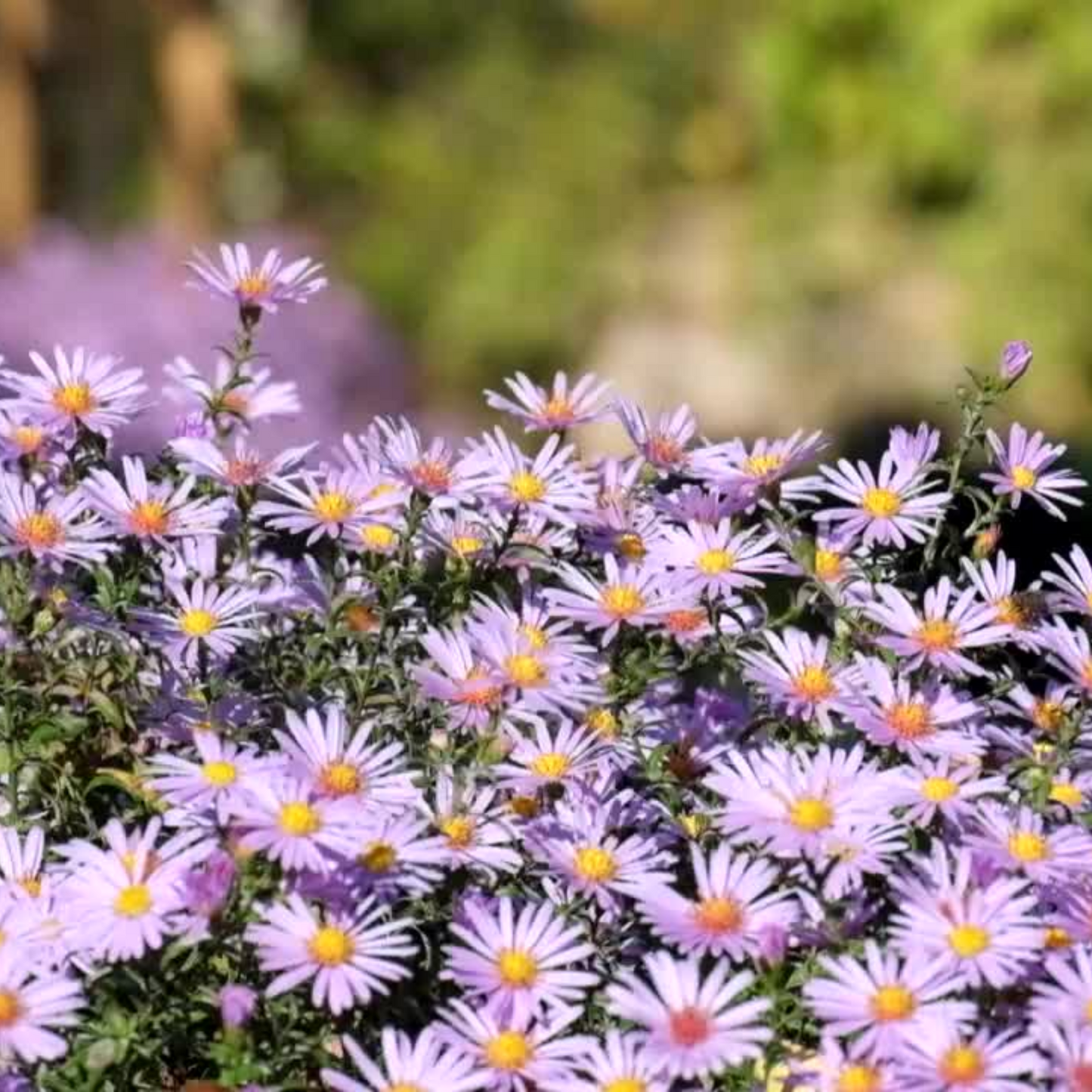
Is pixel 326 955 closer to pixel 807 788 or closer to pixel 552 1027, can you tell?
pixel 552 1027

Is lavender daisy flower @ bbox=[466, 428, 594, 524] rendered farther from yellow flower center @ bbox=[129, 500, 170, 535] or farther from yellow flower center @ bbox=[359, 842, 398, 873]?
yellow flower center @ bbox=[359, 842, 398, 873]

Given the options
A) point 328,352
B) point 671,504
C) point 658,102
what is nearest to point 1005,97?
point 658,102

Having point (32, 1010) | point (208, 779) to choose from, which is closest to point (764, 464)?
point (208, 779)

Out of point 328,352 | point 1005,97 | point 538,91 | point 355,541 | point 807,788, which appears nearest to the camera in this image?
point 807,788

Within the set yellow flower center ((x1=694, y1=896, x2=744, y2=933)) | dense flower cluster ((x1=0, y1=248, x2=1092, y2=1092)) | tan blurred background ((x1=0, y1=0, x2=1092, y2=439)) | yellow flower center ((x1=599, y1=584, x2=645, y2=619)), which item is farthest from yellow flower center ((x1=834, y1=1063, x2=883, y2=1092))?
tan blurred background ((x1=0, y1=0, x2=1092, y2=439))

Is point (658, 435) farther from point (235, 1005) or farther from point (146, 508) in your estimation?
point (235, 1005)

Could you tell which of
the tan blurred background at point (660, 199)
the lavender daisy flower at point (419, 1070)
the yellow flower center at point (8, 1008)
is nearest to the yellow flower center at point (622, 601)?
the lavender daisy flower at point (419, 1070)

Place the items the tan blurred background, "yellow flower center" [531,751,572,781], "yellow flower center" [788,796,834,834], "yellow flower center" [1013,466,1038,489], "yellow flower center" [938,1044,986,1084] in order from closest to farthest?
"yellow flower center" [938,1044,986,1084], "yellow flower center" [788,796,834,834], "yellow flower center" [531,751,572,781], "yellow flower center" [1013,466,1038,489], the tan blurred background
